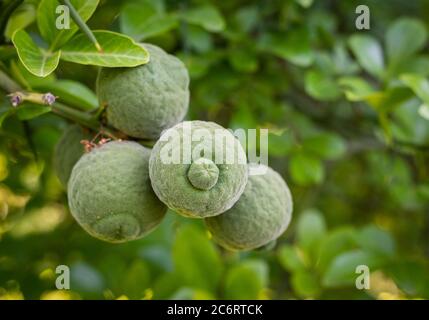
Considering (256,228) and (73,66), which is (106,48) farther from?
(73,66)

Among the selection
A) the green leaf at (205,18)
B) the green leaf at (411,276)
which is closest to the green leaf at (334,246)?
the green leaf at (411,276)

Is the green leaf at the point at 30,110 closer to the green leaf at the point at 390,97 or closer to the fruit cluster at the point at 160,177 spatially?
the fruit cluster at the point at 160,177

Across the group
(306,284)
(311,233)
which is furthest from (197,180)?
(311,233)

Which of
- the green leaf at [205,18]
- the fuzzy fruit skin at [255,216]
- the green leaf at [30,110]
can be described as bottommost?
the fuzzy fruit skin at [255,216]

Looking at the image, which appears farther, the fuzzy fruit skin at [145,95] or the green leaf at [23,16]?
the green leaf at [23,16]

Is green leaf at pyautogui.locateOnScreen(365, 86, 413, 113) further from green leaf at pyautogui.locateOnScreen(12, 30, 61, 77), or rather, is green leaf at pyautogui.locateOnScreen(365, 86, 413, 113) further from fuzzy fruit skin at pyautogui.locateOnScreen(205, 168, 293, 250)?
green leaf at pyautogui.locateOnScreen(12, 30, 61, 77)

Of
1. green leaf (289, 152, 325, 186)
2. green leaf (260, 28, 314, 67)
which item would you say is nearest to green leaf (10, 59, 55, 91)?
green leaf (260, 28, 314, 67)

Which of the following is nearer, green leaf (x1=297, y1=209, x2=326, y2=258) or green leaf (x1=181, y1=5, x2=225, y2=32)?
green leaf (x1=181, y1=5, x2=225, y2=32)

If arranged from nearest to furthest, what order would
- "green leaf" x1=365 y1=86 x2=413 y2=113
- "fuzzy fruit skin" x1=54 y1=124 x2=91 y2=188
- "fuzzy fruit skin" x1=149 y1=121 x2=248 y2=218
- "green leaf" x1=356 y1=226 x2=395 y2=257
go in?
"fuzzy fruit skin" x1=149 y1=121 x2=248 y2=218
"fuzzy fruit skin" x1=54 y1=124 x2=91 y2=188
"green leaf" x1=365 y1=86 x2=413 y2=113
"green leaf" x1=356 y1=226 x2=395 y2=257
